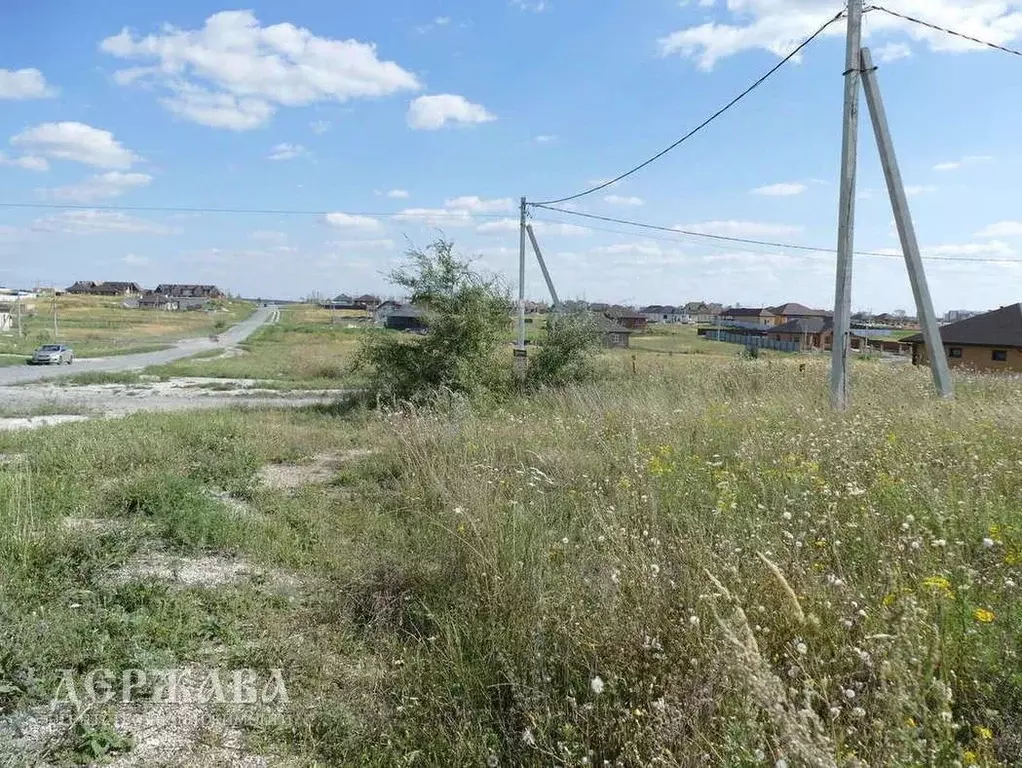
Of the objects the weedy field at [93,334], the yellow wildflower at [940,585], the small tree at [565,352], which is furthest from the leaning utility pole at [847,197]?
the weedy field at [93,334]

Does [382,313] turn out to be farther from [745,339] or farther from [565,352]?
[565,352]

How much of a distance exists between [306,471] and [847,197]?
7.75 metres

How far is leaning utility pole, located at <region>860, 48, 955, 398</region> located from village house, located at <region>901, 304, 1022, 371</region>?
29922mm

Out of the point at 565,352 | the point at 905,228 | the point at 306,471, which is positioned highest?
the point at 905,228

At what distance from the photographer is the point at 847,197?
8109mm

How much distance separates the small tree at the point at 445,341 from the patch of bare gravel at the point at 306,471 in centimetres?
528

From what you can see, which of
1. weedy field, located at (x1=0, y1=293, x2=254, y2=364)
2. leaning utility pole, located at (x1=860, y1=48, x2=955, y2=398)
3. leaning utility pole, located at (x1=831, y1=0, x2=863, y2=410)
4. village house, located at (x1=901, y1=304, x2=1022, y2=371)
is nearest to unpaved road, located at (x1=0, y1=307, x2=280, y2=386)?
weedy field, located at (x1=0, y1=293, x2=254, y2=364)

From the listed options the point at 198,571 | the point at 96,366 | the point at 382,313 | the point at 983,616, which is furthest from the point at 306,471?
the point at 382,313

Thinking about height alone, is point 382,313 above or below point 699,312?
below

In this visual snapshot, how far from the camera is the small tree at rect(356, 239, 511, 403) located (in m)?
14.8

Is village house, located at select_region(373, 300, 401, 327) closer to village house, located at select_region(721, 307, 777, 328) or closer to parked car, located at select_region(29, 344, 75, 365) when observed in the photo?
parked car, located at select_region(29, 344, 75, 365)

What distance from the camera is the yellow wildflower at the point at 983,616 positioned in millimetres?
2102

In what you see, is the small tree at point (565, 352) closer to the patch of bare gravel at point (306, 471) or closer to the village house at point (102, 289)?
the patch of bare gravel at point (306, 471)

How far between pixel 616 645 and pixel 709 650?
38 cm
